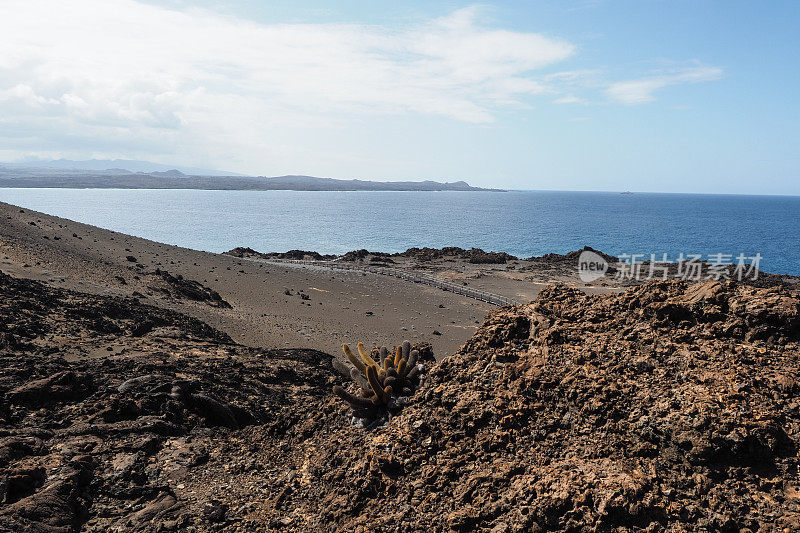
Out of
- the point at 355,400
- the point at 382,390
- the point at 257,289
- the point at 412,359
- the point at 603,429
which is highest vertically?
the point at 603,429

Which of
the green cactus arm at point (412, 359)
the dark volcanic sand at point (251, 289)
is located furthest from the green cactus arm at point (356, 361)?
the dark volcanic sand at point (251, 289)

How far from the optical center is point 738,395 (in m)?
3.11

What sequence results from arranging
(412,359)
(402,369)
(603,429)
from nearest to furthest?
(603,429) → (402,369) → (412,359)

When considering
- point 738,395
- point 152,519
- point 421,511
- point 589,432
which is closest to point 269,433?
point 152,519

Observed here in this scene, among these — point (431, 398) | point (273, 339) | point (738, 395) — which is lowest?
point (273, 339)

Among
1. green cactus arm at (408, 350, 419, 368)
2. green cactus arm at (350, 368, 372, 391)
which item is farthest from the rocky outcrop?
green cactus arm at (408, 350, 419, 368)

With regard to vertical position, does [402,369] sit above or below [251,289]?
above

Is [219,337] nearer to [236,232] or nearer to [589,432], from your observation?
[589,432]

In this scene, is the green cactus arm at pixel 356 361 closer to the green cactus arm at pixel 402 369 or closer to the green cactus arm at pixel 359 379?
the green cactus arm at pixel 359 379

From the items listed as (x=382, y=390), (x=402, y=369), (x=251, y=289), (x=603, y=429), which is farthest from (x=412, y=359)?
(x=251, y=289)

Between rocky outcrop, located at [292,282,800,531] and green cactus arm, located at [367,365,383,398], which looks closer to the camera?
rocky outcrop, located at [292,282,800,531]

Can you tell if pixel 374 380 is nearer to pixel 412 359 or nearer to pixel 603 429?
pixel 412 359

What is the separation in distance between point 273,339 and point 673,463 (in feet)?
50.0

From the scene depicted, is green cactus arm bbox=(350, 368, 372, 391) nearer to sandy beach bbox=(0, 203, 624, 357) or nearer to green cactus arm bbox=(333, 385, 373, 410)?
green cactus arm bbox=(333, 385, 373, 410)
